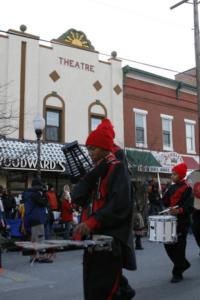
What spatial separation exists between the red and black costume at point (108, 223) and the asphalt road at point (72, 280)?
287 cm

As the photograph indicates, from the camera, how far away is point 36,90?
66.0ft

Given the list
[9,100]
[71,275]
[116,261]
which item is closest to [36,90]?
[9,100]

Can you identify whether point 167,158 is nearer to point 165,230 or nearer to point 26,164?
point 26,164

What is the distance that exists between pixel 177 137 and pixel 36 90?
9658mm

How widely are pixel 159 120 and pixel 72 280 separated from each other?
59.5 ft

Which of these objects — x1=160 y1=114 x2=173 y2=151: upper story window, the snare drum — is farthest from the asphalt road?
x1=160 y1=114 x2=173 y2=151: upper story window

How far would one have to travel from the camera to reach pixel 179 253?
745cm

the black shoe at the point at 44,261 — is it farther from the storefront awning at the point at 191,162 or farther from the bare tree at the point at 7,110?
the storefront awning at the point at 191,162

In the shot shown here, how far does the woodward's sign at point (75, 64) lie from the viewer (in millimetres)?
21406

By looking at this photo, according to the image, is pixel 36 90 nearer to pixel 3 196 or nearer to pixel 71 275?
pixel 3 196

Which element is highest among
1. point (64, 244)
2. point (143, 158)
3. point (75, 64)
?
point (75, 64)

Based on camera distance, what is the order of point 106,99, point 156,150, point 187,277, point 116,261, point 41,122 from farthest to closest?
1. point 156,150
2. point 106,99
3. point 41,122
4. point 187,277
5. point 116,261

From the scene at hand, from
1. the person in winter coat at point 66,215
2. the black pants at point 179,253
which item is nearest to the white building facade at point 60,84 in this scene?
the person in winter coat at point 66,215

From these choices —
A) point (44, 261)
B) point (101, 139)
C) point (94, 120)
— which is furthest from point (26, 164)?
point (101, 139)
